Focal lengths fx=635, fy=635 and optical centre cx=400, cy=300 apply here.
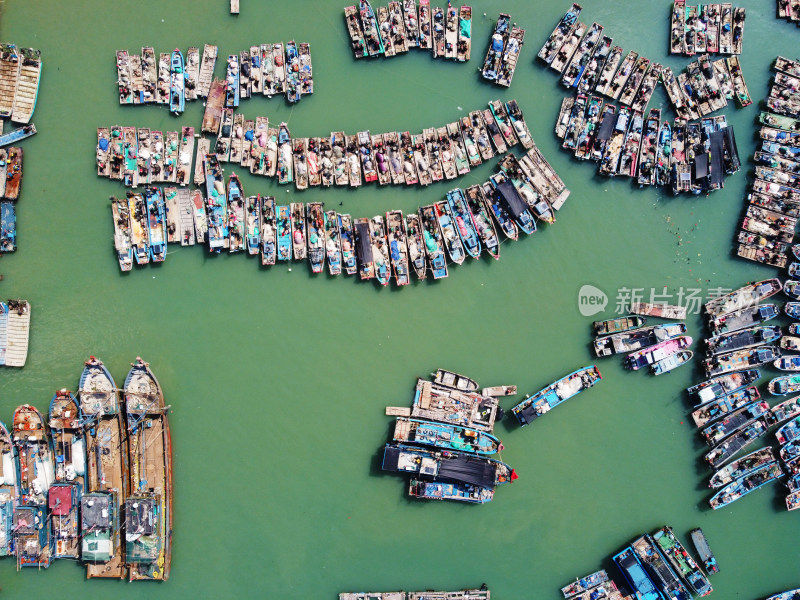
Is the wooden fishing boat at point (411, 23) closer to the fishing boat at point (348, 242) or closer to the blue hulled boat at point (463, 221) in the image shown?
the blue hulled boat at point (463, 221)

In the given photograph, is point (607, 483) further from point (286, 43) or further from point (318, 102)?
point (286, 43)

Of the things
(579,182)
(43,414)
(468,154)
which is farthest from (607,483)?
(43,414)

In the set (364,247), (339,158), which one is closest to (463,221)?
(364,247)

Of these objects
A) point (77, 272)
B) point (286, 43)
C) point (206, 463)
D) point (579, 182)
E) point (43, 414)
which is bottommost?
point (206, 463)

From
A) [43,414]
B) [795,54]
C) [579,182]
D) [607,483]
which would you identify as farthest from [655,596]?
[43,414]

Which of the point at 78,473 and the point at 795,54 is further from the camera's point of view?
the point at 795,54

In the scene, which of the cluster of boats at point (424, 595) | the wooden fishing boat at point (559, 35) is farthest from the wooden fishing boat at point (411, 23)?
the cluster of boats at point (424, 595)

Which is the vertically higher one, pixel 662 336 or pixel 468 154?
pixel 468 154
